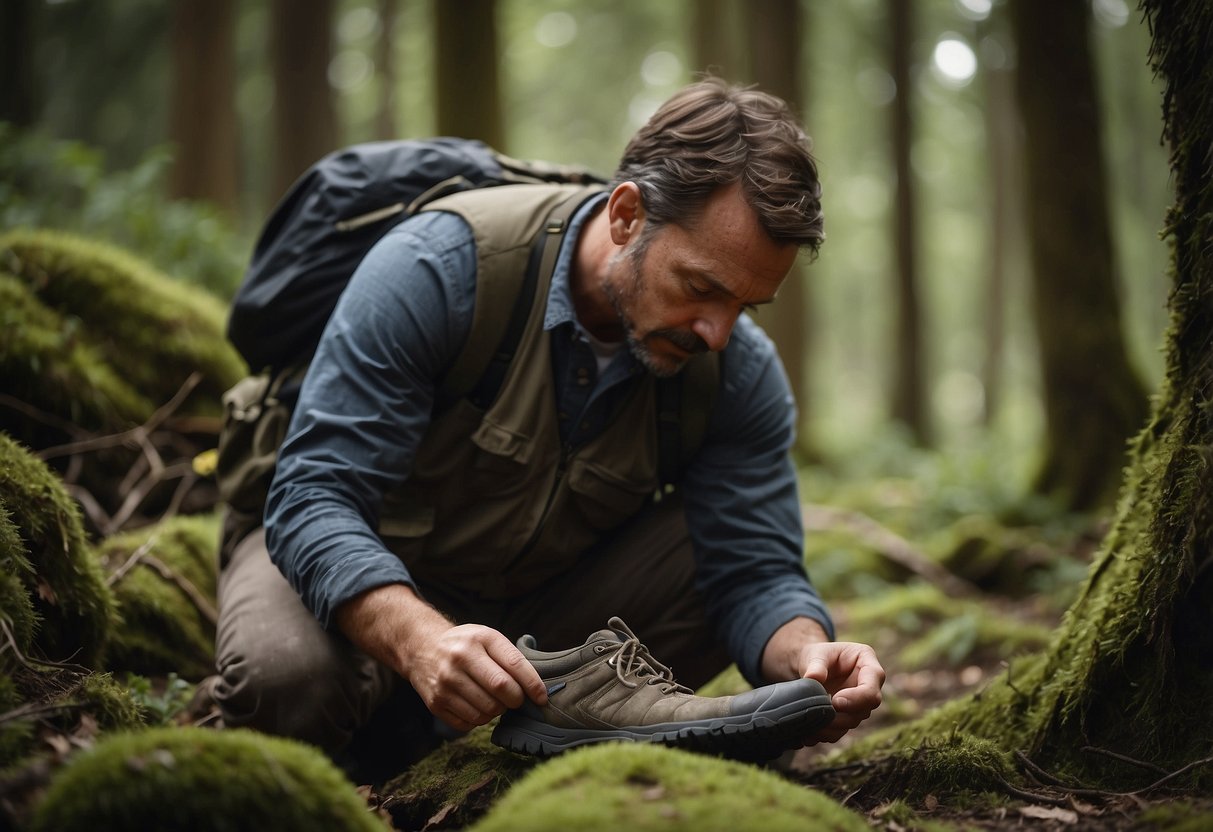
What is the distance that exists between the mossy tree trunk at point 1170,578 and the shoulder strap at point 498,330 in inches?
73.2

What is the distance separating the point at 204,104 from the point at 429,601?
8.99 meters

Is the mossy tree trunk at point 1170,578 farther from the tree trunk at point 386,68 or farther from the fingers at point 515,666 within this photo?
the tree trunk at point 386,68

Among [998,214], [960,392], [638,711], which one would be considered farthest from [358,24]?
[960,392]

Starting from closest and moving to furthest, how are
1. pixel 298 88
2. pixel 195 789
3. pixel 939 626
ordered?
1. pixel 195 789
2. pixel 939 626
3. pixel 298 88

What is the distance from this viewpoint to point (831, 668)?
2752mm

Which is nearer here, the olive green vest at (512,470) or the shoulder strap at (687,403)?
the olive green vest at (512,470)

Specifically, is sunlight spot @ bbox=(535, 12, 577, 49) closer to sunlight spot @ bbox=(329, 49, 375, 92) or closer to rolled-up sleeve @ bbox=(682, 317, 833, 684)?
sunlight spot @ bbox=(329, 49, 375, 92)

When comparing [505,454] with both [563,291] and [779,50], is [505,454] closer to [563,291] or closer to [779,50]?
[563,291]

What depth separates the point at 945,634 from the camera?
16.1ft

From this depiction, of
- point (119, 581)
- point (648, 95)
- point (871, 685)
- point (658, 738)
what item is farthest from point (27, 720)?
point (648, 95)

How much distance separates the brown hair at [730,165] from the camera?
2.92m

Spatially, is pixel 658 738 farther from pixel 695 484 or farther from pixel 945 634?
pixel 945 634

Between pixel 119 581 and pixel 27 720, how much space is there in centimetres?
167

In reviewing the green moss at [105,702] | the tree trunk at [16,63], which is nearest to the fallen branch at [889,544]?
the green moss at [105,702]
